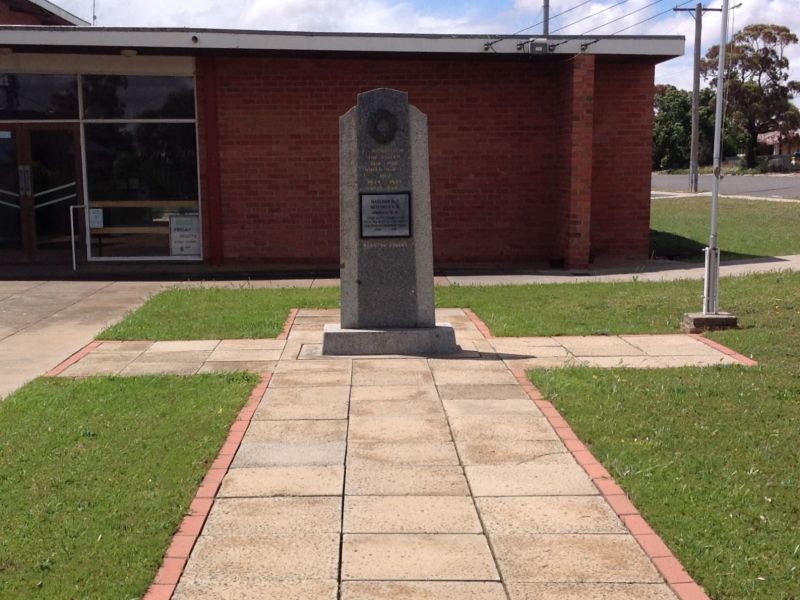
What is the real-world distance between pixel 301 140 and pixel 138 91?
111 inches

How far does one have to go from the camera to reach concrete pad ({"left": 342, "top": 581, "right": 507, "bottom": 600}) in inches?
160

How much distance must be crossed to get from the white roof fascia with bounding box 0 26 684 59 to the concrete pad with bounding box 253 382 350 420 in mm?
8196

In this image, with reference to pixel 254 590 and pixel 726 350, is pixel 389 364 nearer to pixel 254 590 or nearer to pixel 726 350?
pixel 726 350

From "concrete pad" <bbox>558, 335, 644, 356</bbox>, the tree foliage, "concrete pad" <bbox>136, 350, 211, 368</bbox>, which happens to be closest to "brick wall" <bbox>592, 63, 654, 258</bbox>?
"concrete pad" <bbox>558, 335, 644, 356</bbox>

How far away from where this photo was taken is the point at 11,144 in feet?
52.2

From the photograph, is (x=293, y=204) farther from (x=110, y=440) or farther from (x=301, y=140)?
(x=110, y=440)

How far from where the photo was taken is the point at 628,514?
4.94 metres

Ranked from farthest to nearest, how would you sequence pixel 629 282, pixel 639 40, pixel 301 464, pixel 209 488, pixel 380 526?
pixel 639 40 < pixel 629 282 < pixel 301 464 < pixel 209 488 < pixel 380 526

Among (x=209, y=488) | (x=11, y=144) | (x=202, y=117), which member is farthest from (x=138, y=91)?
(x=209, y=488)

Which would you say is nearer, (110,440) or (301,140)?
(110,440)

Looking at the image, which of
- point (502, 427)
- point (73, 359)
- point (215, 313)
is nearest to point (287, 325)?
point (215, 313)

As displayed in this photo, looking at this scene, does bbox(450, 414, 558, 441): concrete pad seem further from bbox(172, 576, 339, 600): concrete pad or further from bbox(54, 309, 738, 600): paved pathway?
bbox(172, 576, 339, 600): concrete pad

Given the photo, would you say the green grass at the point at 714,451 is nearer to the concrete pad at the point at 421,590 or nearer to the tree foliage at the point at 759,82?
the concrete pad at the point at 421,590

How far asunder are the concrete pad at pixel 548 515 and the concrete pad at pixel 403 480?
0.27m
